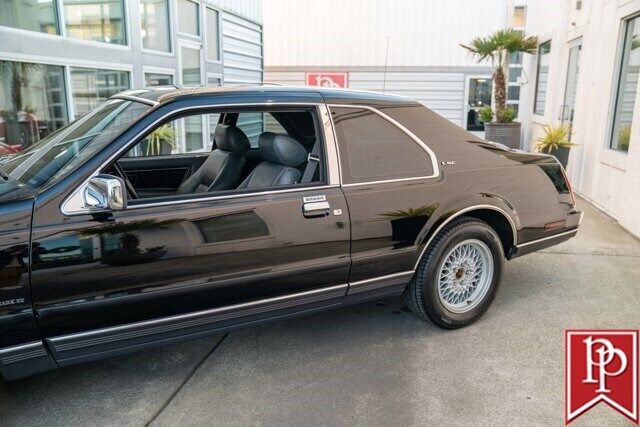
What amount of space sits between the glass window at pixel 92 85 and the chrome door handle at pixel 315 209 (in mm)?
4400

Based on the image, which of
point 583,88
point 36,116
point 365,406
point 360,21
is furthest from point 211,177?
point 360,21

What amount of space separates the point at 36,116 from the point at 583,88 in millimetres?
7205

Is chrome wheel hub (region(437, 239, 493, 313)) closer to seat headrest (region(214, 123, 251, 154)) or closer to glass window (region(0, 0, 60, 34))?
seat headrest (region(214, 123, 251, 154))

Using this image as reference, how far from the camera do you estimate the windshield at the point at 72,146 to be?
2.57 m

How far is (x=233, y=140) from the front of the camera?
3.60 metres

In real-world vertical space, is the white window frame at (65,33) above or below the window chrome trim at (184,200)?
above

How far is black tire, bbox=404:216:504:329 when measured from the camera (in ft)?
11.1

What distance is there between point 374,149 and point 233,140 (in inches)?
40.1

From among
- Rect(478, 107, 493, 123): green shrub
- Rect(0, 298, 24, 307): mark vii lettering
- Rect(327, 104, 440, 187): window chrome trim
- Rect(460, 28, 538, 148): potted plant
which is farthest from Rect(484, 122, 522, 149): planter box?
Rect(0, 298, 24, 307): mark vii lettering

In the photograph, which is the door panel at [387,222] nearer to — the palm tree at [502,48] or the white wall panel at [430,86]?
the palm tree at [502,48]

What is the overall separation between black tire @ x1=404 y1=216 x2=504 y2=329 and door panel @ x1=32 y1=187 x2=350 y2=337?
62cm

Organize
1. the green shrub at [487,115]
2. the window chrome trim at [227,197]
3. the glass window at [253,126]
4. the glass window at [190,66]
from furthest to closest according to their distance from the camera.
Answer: the green shrub at [487,115], the glass window at [190,66], the glass window at [253,126], the window chrome trim at [227,197]

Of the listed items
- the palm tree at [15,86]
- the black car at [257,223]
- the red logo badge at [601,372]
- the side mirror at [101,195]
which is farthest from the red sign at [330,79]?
the side mirror at [101,195]

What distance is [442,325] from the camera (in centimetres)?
355
